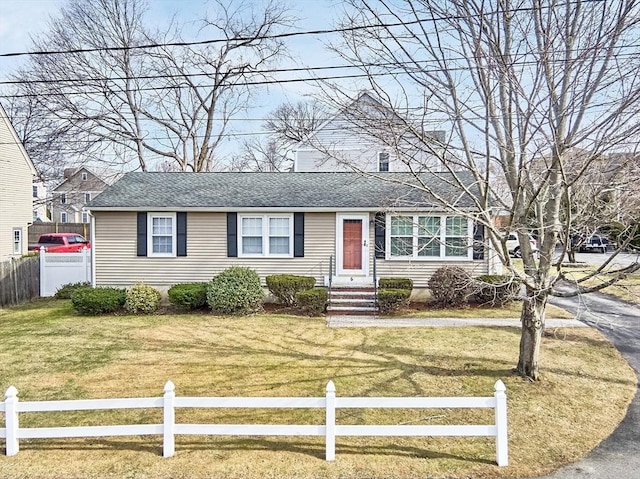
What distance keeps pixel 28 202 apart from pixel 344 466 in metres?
23.8

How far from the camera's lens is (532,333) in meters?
7.20

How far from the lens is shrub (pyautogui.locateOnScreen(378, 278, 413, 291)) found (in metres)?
13.4

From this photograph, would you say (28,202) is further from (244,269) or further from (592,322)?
(592,322)

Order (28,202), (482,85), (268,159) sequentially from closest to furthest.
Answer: (482,85)
(28,202)
(268,159)

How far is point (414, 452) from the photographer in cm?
520

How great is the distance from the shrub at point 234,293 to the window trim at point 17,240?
1429 cm

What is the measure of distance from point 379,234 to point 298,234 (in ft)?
8.50

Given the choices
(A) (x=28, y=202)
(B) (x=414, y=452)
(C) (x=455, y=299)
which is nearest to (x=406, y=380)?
(B) (x=414, y=452)

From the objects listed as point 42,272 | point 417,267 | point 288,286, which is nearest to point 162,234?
point 288,286

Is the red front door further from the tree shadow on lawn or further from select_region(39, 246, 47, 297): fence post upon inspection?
select_region(39, 246, 47, 297): fence post

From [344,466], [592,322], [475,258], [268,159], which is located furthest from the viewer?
[268,159]

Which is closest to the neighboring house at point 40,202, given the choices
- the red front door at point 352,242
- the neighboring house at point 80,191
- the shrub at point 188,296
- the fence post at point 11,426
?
the neighboring house at point 80,191

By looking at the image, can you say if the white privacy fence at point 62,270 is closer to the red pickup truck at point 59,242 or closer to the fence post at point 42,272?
the fence post at point 42,272

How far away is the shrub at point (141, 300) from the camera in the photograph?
12914mm
